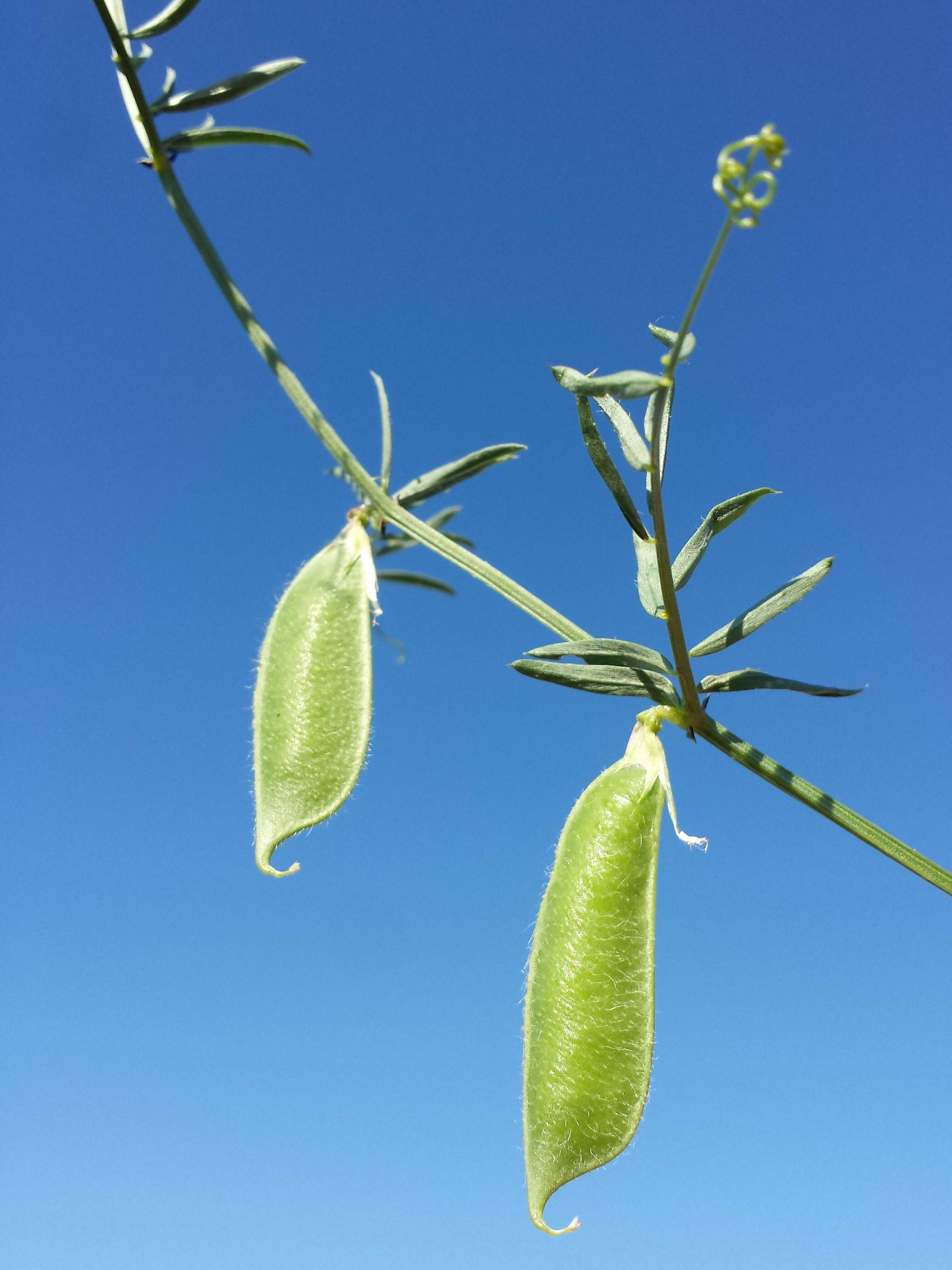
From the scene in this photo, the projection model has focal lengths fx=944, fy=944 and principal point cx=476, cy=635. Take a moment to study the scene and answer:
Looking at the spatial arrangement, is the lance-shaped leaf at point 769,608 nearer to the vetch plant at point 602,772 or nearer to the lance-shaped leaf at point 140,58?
the vetch plant at point 602,772

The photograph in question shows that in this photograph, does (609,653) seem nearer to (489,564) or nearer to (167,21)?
(489,564)

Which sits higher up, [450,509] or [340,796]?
[450,509]

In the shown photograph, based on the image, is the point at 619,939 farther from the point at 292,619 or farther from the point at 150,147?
the point at 150,147

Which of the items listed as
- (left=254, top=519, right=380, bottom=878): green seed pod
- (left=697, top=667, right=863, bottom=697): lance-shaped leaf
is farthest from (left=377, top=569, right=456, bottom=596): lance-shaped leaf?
(left=697, top=667, right=863, bottom=697): lance-shaped leaf

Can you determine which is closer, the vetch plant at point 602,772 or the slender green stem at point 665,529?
the slender green stem at point 665,529

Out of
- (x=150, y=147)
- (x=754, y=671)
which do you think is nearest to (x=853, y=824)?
(x=754, y=671)

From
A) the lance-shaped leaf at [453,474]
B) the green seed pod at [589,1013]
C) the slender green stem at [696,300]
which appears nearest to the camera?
the slender green stem at [696,300]

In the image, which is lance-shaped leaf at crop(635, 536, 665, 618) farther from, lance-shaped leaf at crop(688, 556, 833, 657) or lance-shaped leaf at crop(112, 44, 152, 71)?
lance-shaped leaf at crop(112, 44, 152, 71)

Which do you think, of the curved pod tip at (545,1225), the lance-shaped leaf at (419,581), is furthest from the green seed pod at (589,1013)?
the lance-shaped leaf at (419,581)
